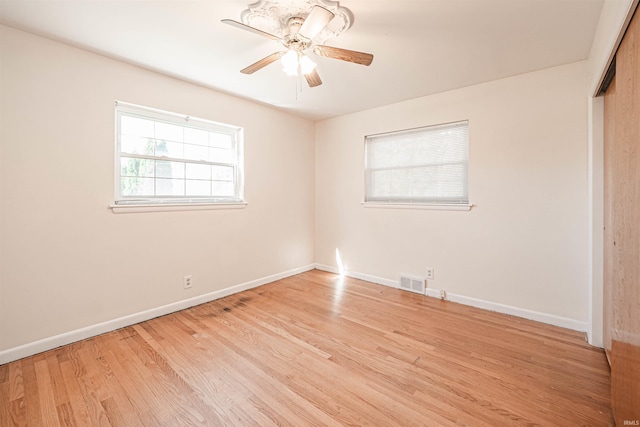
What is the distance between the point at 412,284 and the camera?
3555 millimetres

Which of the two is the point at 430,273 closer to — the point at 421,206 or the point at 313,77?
the point at 421,206

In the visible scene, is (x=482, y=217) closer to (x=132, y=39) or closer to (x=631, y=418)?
(x=631, y=418)

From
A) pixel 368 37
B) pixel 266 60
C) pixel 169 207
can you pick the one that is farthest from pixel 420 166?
pixel 169 207

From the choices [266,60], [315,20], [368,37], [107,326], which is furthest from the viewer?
[107,326]

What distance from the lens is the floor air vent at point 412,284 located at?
3.48m

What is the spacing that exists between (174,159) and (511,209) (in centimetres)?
364

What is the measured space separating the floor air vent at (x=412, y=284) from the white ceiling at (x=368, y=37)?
2.34 m

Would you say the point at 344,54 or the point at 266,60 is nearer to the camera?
the point at 344,54

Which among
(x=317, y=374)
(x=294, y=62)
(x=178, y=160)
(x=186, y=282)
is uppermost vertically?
(x=294, y=62)

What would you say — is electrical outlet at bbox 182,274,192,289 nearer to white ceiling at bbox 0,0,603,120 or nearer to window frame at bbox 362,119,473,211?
white ceiling at bbox 0,0,603,120

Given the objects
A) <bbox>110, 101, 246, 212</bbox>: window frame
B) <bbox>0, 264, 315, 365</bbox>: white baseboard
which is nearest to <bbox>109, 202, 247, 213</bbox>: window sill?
<bbox>110, 101, 246, 212</bbox>: window frame

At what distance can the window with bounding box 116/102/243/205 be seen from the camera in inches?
105

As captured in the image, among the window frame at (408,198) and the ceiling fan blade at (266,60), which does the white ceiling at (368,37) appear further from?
the window frame at (408,198)

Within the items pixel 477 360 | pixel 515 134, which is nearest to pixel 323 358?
pixel 477 360
